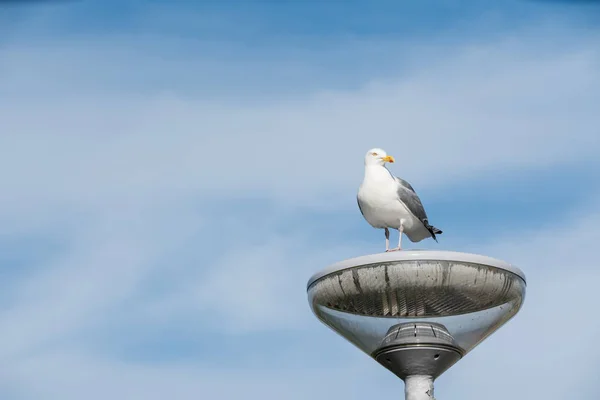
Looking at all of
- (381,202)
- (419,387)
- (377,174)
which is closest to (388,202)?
(381,202)

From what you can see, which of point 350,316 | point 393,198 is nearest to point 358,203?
point 393,198

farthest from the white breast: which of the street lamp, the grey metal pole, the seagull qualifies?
the grey metal pole

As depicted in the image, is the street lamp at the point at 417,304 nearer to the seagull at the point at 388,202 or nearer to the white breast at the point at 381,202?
the seagull at the point at 388,202

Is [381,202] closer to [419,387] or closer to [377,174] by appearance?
[377,174]

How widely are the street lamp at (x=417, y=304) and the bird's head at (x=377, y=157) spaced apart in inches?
115

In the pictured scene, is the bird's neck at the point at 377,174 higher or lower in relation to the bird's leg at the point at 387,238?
higher

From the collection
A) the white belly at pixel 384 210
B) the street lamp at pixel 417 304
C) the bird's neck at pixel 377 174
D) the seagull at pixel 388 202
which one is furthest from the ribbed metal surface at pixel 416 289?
the bird's neck at pixel 377 174

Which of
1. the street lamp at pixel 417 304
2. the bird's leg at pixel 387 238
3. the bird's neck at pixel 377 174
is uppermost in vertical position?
the bird's neck at pixel 377 174

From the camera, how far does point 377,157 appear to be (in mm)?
22641

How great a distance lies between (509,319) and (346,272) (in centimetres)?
367

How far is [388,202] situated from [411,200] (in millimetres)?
468

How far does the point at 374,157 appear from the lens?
891 inches

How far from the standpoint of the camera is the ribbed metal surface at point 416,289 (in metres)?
19.8

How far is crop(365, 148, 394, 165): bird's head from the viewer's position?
74.1 ft
